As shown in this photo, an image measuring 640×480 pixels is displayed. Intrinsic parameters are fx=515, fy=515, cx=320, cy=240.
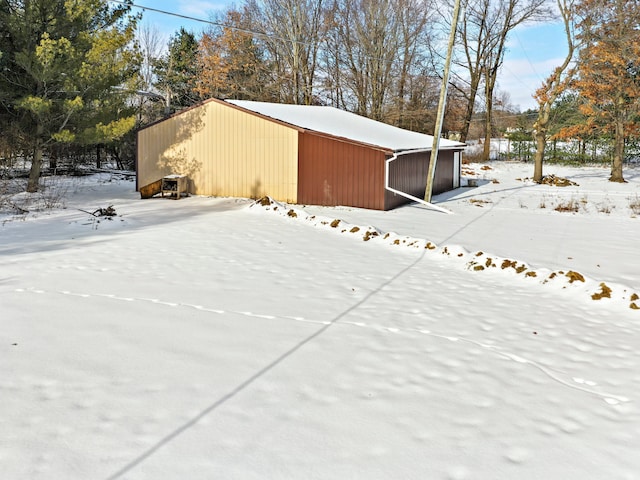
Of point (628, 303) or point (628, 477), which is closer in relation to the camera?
point (628, 477)

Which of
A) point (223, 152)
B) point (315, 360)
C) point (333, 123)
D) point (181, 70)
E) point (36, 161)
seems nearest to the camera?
point (315, 360)

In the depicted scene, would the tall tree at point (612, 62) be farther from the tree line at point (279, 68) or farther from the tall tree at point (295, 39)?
the tall tree at point (295, 39)

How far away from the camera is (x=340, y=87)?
34531 millimetres

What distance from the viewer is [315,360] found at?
14.7 feet

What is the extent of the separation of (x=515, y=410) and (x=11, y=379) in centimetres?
374

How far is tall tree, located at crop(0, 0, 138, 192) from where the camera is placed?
14133mm

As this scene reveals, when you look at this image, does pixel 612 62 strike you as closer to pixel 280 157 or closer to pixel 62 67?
pixel 280 157

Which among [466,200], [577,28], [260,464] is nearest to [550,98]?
[577,28]

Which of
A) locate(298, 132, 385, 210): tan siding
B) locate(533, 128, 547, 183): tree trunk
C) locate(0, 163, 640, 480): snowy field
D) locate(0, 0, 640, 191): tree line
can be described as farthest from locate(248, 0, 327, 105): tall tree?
locate(0, 163, 640, 480): snowy field

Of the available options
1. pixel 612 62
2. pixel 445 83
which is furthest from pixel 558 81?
pixel 445 83

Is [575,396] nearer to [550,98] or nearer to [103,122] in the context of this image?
[103,122]

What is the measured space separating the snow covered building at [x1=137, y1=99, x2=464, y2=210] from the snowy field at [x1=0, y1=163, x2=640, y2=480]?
5467 millimetres

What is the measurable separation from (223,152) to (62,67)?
5181mm

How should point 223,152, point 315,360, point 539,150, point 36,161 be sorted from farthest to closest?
point 539,150 < point 223,152 < point 36,161 < point 315,360
